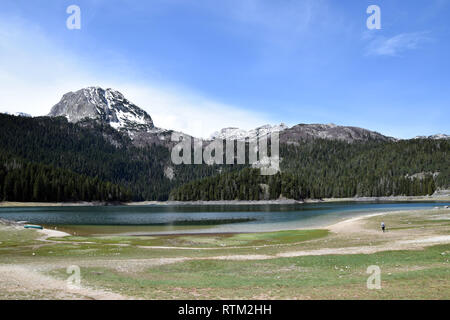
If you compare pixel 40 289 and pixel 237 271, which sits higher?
pixel 40 289

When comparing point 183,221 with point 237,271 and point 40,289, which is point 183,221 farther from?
point 40,289

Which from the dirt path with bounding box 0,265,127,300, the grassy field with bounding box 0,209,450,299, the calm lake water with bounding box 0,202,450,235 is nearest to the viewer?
the dirt path with bounding box 0,265,127,300

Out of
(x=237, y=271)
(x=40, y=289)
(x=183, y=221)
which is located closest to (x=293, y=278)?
(x=237, y=271)

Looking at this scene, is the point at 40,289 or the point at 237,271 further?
the point at 237,271

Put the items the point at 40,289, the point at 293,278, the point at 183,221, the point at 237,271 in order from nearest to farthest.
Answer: the point at 40,289
the point at 293,278
the point at 237,271
the point at 183,221

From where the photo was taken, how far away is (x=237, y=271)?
29906 mm

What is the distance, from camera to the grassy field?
20.8 meters

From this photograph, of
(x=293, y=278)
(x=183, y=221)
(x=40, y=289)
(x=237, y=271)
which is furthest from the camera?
(x=183, y=221)

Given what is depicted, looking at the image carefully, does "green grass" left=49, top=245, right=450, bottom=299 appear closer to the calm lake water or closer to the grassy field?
the grassy field

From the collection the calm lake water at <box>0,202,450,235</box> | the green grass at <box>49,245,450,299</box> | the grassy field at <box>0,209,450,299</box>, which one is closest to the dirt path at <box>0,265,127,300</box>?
the grassy field at <box>0,209,450,299</box>

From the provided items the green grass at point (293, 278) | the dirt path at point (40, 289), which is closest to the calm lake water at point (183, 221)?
the green grass at point (293, 278)

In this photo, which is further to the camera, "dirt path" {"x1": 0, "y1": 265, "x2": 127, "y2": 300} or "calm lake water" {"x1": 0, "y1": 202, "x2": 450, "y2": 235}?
"calm lake water" {"x1": 0, "y1": 202, "x2": 450, "y2": 235}
